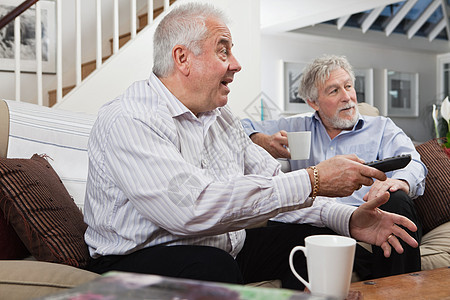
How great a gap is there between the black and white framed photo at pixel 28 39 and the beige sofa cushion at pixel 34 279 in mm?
3644

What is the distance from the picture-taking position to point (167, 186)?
1.27 meters

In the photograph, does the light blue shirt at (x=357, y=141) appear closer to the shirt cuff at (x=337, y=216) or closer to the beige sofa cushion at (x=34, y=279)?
the shirt cuff at (x=337, y=216)

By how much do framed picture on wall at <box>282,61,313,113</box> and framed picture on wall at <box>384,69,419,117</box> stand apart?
2.16m

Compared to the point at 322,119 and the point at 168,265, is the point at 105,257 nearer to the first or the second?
the point at 168,265

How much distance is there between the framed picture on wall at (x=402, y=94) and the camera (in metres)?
9.71

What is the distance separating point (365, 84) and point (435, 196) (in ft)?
24.0

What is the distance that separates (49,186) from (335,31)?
7.75 metres

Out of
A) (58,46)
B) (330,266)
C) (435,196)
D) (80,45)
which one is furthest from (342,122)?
(80,45)

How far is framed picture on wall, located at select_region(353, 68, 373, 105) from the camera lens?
9289 mm

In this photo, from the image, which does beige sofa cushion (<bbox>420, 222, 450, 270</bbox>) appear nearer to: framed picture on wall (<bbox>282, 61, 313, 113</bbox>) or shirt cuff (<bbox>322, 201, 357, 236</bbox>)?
shirt cuff (<bbox>322, 201, 357, 236</bbox>)

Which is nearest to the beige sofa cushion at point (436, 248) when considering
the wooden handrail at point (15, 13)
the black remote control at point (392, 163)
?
the black remote control at point (392, 163)

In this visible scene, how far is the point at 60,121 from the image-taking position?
6.70ft

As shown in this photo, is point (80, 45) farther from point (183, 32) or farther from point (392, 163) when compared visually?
point (392, 163)

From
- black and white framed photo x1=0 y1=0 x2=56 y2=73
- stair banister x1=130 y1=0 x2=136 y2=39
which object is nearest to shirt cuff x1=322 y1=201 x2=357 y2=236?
stair banister x1=130 y1=0 x2=136 y2=39
